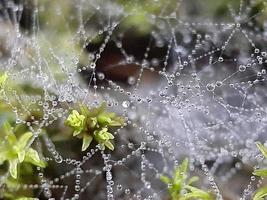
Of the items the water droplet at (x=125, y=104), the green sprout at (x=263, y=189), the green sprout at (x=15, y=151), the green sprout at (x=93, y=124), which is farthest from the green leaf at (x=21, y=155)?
the green sprout at (x=263, y=189)

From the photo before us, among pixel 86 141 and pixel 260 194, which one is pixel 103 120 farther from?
pixel 260 194

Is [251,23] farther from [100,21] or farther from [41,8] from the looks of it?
[41,8]

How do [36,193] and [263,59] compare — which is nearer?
[36,193]

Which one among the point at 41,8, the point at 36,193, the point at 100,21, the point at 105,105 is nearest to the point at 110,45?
the point at 100,21

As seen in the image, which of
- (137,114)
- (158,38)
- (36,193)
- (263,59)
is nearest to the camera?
(36,193)

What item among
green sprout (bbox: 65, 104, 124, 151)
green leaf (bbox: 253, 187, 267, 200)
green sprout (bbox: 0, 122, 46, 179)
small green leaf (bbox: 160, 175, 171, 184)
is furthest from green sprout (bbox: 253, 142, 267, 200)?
green sprout (bbox: 0, 122, 46, 179)

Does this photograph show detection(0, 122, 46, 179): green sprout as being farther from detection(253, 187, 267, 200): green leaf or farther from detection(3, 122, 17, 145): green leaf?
detection(253, 187, 267, 200): green leaf
